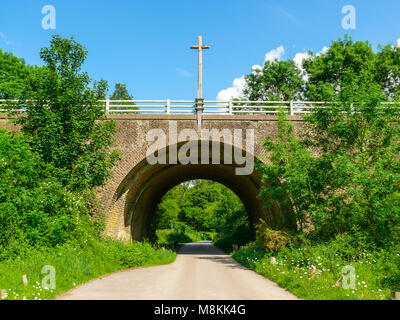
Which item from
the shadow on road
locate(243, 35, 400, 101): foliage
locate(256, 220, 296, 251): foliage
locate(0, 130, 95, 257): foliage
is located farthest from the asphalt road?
locate(243, 35, 400, 101): foliage

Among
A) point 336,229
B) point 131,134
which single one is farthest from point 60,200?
point 336,229

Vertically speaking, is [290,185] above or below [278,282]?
above

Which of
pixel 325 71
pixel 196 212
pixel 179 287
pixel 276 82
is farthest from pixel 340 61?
pixel 196 212

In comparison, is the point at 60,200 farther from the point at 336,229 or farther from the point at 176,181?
the point at 176,181

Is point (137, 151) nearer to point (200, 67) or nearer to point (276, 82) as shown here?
point (200, 67)

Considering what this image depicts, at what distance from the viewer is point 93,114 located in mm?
13789

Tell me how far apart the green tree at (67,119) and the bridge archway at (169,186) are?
307 centimetres

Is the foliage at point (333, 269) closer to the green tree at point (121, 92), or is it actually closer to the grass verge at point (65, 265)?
the grass verge at point (65, 265)

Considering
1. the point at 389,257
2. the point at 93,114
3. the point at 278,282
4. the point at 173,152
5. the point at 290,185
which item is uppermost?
the point at 93,114

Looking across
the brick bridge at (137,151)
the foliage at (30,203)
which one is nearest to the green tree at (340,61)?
the brick bridge at (137,151)

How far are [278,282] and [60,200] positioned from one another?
277 inches

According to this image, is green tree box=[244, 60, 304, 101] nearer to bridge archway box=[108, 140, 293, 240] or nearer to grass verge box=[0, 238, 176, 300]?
bridge archway box=[108, 140, 293, 240]
